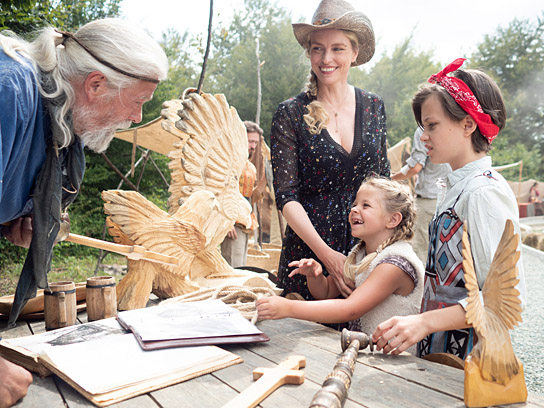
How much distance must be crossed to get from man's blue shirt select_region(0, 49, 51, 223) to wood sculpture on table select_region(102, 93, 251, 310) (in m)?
0.75

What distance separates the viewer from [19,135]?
1318 millimetres

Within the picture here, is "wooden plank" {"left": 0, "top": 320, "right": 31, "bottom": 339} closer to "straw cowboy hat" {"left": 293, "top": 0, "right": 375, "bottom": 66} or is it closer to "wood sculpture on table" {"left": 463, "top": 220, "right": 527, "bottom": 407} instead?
"wood sculpture on table" {"left": 463, "top": 220, "right": 527, "bottom": 407}

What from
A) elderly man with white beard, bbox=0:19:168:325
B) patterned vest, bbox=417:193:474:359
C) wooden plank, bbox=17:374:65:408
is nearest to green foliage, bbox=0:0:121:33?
elderly man with white beard, bbox=0:19:168:325

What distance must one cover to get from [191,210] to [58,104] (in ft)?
4.43

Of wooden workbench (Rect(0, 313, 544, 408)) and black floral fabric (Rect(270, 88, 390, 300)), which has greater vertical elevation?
black floral fabric (Rect(270, 88, 390, 300))

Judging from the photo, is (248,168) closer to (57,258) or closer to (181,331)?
(181,331)

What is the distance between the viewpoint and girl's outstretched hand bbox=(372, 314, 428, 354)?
1.21 m

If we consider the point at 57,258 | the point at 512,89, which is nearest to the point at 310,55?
the point at 57,258

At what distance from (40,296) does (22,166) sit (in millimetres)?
681

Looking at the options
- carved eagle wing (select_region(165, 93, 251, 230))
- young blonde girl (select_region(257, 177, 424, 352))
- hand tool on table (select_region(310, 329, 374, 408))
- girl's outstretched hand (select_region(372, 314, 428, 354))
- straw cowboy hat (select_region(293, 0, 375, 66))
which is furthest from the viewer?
carved eagle wing (select_region(165, 93, 251, 230))

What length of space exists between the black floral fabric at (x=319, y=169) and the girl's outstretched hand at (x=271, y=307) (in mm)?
593

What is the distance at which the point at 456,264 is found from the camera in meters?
1.44

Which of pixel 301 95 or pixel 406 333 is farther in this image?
pixel 301 95

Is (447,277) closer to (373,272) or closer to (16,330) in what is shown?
(373,272)
